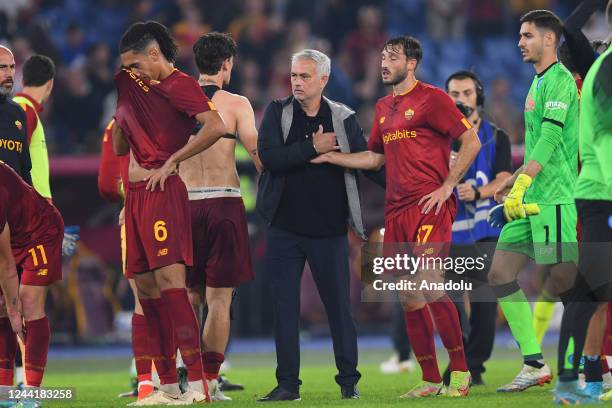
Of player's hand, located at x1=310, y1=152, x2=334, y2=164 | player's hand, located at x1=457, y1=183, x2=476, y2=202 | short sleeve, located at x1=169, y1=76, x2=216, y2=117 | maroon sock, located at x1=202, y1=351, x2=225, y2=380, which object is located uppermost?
short sleeve, located at x1=169, y1=76, x2=216, y2=117

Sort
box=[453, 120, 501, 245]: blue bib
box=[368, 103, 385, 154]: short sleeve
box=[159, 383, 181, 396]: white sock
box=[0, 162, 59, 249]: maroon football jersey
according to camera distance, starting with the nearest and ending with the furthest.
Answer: box=[0, 162, 59, 249]: maroon football jersey < box=[159, 383, 181, 396]: white sock < box=[368, 103, 385, 154]: short sleeve < box=[453, 120, 501, 245]: blue bib

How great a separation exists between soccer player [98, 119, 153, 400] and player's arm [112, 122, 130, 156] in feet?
1.17

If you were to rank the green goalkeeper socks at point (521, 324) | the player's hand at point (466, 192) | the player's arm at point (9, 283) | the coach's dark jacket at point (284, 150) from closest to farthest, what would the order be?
the player's arm at point (9, 283) → the coach's dark jacket at point (284, 150) → the green goalkeeper socks at point (521, 324) → the player's hand at point (466, 192)

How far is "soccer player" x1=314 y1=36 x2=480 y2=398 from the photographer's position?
8719mm

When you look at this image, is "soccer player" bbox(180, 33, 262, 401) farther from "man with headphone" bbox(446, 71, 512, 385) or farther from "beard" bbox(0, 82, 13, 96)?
"man with headphone" bbox(446, 71, 512, 385)

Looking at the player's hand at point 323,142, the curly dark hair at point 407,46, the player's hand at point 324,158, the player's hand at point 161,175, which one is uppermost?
the curly dark hair at point 407,46

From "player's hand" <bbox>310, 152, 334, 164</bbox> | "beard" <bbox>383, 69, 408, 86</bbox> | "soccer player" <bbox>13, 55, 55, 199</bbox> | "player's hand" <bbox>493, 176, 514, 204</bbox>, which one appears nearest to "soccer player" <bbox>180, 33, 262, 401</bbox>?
"player's hand" <bbox>310, 152, 334, 164</bbox>

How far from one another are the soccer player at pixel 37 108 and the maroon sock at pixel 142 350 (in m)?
1.70

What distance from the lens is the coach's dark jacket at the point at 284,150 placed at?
8.88 meters

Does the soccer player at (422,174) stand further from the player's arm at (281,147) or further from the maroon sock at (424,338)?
the player's arm at (281,147)

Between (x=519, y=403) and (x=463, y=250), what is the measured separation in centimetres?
274

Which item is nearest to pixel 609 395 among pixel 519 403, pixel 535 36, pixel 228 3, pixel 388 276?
pixel 519 403

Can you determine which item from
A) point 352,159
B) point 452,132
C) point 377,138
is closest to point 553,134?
point 452,132

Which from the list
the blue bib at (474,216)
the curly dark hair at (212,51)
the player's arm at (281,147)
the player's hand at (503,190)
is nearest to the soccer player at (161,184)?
the player's arm at (281,147)
